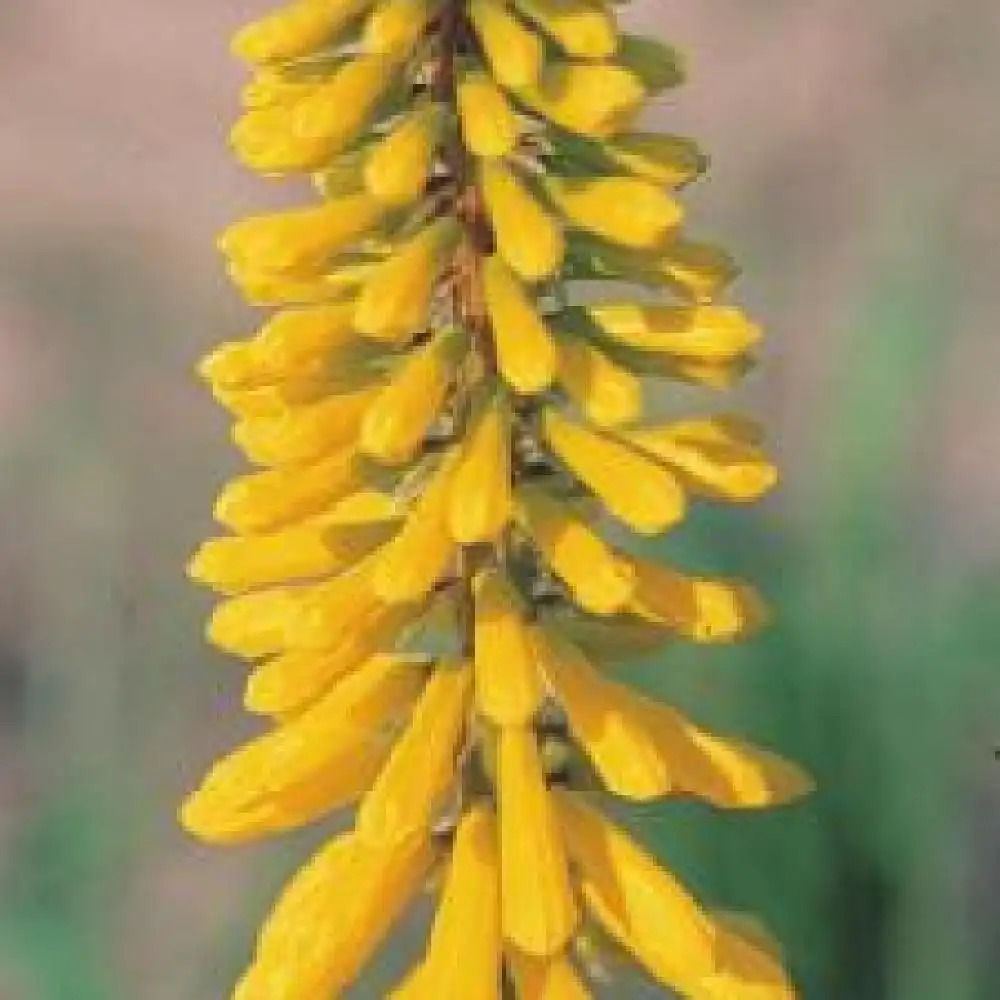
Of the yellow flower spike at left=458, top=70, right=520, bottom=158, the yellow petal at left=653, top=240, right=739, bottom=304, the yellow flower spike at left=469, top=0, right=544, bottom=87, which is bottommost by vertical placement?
the yellow petal at left=653, top=240, right=739, bottom=304

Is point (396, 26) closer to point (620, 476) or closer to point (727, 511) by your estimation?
point (620, 476)

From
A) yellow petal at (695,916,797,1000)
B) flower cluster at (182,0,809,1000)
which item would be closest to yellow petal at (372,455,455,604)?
flower cluster at (182,0,809,1000)

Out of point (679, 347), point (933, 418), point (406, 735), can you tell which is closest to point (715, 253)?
point (679, 347)

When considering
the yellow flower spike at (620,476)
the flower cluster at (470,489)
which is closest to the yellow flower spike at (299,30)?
the flower cluster at (470,489)

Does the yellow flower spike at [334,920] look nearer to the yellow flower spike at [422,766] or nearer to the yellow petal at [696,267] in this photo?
the yellow flower spike at [422,766]

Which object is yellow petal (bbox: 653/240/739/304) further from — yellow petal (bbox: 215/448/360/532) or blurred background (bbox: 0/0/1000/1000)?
blurred background (bbox: 0/0/1000/1000)

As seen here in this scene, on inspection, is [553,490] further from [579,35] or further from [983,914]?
[983,914]
